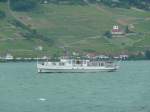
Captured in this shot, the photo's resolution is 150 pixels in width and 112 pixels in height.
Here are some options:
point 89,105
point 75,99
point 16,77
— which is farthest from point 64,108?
point 16,77

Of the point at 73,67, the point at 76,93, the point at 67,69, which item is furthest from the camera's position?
the point at 73,67

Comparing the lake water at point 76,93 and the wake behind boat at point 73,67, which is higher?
the wake behind boat at point 73,67

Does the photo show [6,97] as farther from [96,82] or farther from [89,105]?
[96,82]

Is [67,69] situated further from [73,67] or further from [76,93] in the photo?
[76,93]

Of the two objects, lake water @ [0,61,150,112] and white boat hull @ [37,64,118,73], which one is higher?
white boat hull @ [37,64,118,73]

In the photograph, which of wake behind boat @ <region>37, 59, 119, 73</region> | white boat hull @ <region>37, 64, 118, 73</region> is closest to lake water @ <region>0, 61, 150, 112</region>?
white boat hull @ <region>37, 64, 118, 73</region>

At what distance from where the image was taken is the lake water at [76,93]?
3578 inches

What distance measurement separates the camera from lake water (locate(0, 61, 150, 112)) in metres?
90.9

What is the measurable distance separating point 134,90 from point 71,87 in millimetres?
9597

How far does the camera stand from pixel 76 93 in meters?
107

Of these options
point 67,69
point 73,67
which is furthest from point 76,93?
point 73,67

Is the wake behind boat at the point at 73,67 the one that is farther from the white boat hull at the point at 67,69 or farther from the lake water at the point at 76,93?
the lake water at the point at 76,93

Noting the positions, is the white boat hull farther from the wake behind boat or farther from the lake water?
the lake water

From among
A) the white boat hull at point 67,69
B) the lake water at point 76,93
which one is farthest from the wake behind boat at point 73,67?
the lake water at point 76,93
